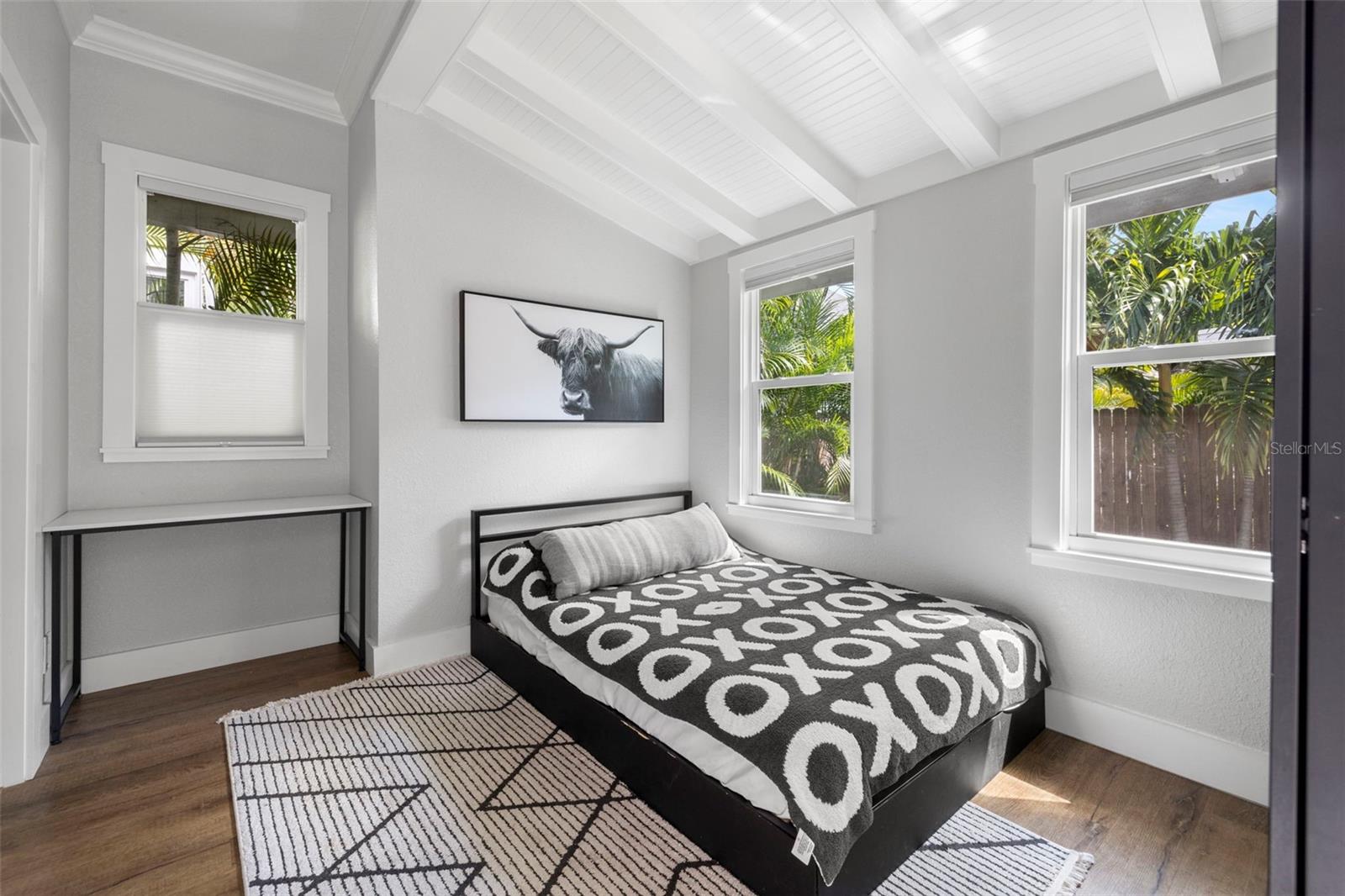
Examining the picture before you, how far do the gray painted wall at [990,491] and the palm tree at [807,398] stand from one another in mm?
251

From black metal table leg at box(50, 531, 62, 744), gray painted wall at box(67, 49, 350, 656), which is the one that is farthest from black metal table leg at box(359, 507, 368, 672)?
black metal table leg at box(50, 531, 62, 744)

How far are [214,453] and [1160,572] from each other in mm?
3868

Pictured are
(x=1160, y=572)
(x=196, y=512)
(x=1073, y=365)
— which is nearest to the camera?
(x=1160, y=572)

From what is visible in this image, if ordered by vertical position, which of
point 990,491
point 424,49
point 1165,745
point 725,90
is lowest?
point 1165,745

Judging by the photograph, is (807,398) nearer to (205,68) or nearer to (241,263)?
(241,263)

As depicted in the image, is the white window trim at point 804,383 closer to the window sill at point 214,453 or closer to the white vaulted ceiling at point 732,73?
the white vaulted ceiling at point 732,73

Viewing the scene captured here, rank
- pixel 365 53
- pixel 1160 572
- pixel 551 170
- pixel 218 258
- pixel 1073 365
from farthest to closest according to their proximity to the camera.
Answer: pixel 551 170 < pixel 218 258 < pixel 365 53 < pixel 1073 365 < pixel 1160 572

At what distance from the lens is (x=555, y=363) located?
3229 millimetres

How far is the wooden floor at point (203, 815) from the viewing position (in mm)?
1565

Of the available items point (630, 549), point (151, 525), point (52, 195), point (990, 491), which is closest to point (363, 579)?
point (151, 525)

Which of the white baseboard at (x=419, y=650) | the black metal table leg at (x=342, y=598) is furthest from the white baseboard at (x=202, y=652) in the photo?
the white baseboard at (x=419, y=650)

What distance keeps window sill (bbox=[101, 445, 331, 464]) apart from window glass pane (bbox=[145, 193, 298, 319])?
2.17ft

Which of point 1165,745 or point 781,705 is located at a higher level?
point 781,705

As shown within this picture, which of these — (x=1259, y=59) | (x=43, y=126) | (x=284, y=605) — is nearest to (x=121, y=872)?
(x=284, y=605)
